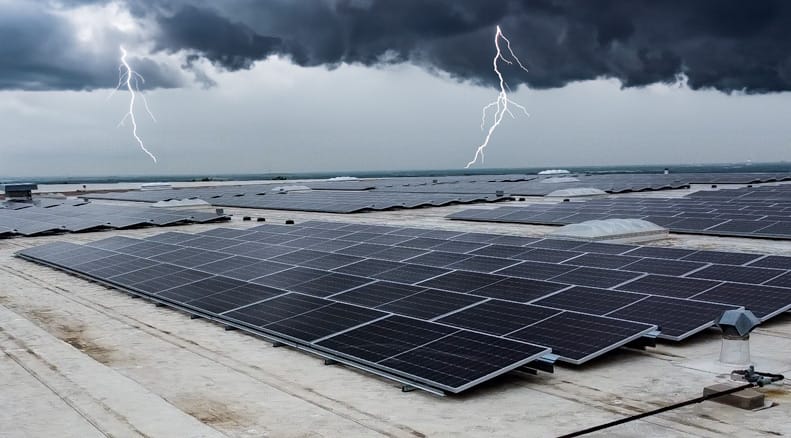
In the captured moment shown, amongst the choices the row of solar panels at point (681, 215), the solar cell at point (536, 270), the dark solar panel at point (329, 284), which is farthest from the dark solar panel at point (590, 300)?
the row of solar panels at point (681, 215)

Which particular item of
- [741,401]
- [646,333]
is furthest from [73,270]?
[741,401]

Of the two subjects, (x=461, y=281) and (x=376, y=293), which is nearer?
(x=376, y=293)

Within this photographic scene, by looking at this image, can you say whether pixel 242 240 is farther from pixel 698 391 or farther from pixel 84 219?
pixel 84 219

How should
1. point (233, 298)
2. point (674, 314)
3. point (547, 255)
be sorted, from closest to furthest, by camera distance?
point (674, 314), point (233, 298), point (547, 255)

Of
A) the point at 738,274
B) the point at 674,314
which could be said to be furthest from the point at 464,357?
the point at 738,274

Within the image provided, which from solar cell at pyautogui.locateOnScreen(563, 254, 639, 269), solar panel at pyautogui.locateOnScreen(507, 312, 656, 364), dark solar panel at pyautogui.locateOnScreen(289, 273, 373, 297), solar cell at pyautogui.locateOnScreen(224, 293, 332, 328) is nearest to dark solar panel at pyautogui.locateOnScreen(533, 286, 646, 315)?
solar panel at pyautogui.locateOnScreen(507, 312, 656, 364)

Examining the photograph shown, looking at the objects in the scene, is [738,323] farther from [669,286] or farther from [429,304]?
[429,304]
